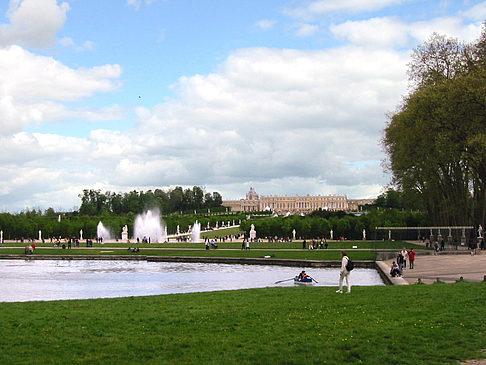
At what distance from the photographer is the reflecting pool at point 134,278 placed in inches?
1115

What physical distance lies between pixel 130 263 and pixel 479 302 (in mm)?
36305

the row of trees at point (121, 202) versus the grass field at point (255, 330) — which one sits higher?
the row of trees at point (121, 202)

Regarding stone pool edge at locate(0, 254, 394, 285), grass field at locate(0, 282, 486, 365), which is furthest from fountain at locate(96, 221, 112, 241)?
grass field at locate(0, 282, 486, 365)

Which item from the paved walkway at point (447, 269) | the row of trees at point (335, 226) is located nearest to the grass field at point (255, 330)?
the paved walkway at point (447, 269)

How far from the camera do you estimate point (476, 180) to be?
5344cm

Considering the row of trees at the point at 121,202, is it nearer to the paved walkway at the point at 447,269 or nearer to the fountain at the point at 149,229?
the fountain at the point at 149,229

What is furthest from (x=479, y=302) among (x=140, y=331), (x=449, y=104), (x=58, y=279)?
(x=449, y=104)

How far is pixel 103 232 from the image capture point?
93438 millimetres

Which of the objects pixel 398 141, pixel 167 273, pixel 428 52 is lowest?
pixel 167 273

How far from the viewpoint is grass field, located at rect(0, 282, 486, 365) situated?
10992 millimetres

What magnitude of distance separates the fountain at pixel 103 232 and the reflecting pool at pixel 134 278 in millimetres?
44374

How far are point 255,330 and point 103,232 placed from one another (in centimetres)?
8321

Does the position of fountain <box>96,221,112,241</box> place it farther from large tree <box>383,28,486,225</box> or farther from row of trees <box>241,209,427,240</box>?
large tree <box>383,28,486,225</box>

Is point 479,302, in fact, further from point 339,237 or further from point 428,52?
point 339,237
